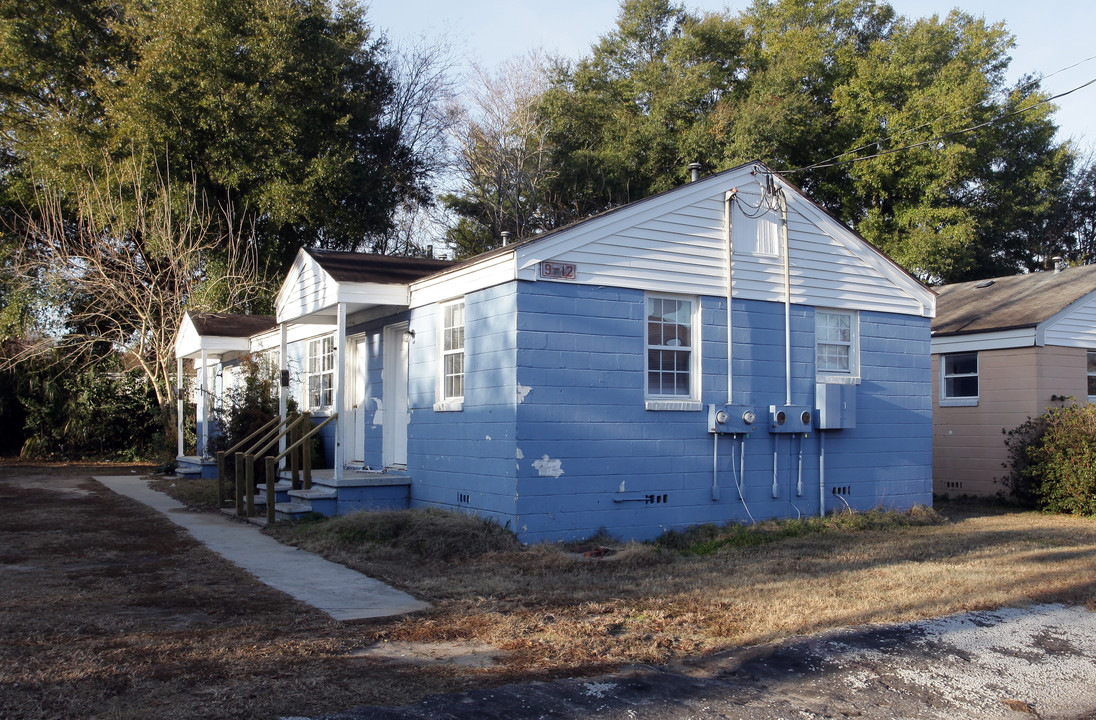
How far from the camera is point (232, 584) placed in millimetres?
8477

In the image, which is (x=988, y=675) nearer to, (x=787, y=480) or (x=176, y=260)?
(x=787, y=480)

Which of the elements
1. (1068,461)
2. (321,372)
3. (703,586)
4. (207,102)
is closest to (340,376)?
(321,372)

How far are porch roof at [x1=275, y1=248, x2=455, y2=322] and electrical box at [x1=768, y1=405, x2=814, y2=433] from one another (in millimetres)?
5113

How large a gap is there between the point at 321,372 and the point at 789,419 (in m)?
8.74

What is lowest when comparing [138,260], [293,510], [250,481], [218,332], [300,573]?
[300,573]

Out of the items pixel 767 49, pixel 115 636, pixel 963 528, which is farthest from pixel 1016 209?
pixel 115 636

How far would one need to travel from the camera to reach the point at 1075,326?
1673 cm

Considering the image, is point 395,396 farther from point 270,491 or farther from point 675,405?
point 675,405

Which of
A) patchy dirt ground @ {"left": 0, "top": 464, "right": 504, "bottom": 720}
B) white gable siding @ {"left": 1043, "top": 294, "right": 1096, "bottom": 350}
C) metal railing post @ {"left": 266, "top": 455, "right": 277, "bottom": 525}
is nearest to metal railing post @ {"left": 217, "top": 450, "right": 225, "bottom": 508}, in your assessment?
metal railing post @ {"left": 266, "top": 455, "right": 277, "bottom": 525}

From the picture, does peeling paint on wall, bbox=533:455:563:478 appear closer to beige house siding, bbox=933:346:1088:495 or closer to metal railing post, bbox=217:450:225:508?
metal railing post, bbox=217:450:225:508

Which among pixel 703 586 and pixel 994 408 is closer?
pixel 703 586

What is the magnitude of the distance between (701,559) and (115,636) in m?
5.83

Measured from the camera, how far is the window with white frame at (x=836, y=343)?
42.8ft

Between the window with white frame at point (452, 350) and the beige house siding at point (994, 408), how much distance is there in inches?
418
